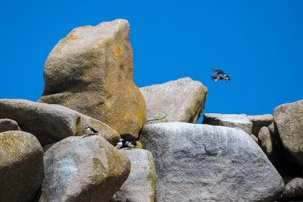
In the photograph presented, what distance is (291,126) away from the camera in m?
13.7

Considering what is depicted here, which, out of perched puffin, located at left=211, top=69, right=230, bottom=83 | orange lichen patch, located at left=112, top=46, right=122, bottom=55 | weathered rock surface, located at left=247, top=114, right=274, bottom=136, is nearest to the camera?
orange lichen patch, located at left=112, top=46, right=122, bottom=55

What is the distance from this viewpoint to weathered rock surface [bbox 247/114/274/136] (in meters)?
15.4

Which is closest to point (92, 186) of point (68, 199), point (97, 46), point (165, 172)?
point (68, 199)

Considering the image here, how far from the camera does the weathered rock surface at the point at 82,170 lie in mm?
8609

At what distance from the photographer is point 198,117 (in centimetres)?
1504

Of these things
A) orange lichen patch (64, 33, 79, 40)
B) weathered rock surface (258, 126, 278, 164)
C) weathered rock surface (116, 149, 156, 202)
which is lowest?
weathered rock surface (116, 149, 156, 202)

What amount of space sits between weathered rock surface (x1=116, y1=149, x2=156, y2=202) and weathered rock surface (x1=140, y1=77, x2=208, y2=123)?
2.24 metres

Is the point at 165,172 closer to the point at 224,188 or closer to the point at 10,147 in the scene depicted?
the point at 224,188

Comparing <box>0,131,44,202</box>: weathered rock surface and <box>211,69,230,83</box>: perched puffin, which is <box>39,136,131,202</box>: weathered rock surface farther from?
<box>211,69,230,83</box>: perched puffin

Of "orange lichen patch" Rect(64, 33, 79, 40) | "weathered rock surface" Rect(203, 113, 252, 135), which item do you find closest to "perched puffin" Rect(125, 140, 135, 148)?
"orange lichen patch" Rect(64, 33, 79, 40)

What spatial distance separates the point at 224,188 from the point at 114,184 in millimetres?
3972

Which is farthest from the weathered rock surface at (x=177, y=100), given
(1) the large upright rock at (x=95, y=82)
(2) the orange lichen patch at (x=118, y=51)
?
(2) the orange lichen patch at (x=118, y=51)

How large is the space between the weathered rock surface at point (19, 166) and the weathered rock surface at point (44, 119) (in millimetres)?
1109

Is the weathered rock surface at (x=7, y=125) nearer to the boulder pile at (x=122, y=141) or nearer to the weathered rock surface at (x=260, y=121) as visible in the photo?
the boulder pile at (x=122, y=141)
